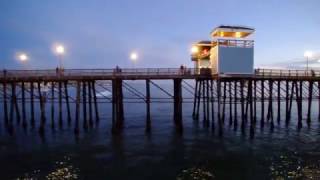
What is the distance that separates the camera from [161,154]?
22.9 m

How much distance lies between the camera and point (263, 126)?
33.1 meters

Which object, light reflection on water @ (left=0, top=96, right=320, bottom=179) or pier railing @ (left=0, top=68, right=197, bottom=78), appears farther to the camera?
pier railing @ (left=0, top=68, right=197, bottom=78)

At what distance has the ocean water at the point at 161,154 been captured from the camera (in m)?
18.9

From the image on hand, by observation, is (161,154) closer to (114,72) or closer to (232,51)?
(114,72)

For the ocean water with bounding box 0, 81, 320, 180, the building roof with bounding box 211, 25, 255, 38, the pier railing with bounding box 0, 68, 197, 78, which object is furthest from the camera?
the building roof with bounding box 211, 25, 255, 38

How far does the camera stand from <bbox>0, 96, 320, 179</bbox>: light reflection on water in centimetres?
1903

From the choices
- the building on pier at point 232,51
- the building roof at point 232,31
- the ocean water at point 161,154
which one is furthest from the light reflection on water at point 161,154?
the building roof at point 232,31

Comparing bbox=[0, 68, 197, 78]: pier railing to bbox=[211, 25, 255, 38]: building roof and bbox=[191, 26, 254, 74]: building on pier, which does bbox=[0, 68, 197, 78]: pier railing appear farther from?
bbox=[211, 25, 255, 38]: building roof

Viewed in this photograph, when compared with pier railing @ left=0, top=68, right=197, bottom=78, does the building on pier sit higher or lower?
higher

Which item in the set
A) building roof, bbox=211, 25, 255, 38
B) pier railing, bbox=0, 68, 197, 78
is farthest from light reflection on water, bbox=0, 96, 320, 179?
building roof, bbox=211, 25, 255, 38

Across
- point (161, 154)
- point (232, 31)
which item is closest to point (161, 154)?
point (161, 154)

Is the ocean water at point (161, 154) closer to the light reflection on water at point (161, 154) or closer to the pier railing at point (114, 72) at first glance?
the light reflection on water at point (161, 154)

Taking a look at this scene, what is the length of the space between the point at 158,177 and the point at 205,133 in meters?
13.1

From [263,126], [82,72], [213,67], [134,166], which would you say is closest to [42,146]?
[82,72]
